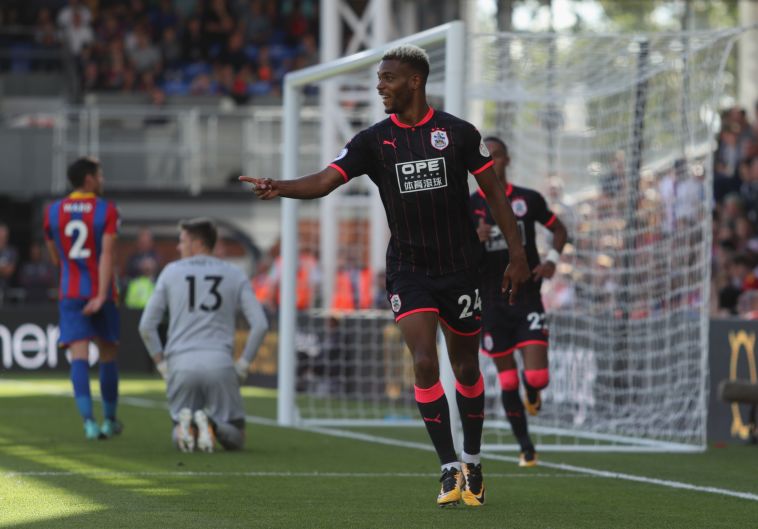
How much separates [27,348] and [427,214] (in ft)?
48.1

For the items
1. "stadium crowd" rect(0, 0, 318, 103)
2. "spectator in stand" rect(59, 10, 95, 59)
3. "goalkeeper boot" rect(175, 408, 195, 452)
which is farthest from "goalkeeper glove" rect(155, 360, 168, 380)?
"spectator in stand" rect(59, 10, 95, 59)

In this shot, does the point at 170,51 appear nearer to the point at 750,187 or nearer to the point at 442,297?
the point at 750,187

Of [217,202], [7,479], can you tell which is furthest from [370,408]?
[217,202]

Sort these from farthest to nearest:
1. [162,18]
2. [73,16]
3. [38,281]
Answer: [162,18] → [73,16] → [38,281]

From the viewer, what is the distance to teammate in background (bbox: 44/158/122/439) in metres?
10.7

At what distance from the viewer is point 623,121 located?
43.5 feet

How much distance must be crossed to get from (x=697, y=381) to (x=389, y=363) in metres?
5.58

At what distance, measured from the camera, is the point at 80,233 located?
10797 millimetres

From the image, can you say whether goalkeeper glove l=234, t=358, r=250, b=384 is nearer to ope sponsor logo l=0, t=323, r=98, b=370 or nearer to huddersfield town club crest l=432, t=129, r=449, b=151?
huddersfield town club crest l=432, t=129, r=449, b=151

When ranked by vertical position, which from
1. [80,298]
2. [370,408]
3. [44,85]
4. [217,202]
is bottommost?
Answer: [370,408]

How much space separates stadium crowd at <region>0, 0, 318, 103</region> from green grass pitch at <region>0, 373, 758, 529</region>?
16328 mm

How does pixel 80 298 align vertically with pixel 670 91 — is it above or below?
below

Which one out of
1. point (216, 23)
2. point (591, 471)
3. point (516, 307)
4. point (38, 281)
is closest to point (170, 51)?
point (216, 23)

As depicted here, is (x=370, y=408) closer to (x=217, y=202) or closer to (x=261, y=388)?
Result: (x=261, y=388)
